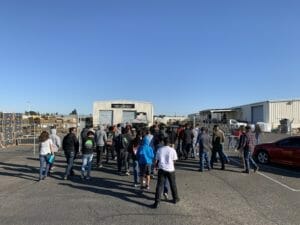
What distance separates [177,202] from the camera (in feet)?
35.8

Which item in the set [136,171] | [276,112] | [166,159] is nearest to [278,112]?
[276,112]

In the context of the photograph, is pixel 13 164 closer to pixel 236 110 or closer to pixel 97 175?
pixel 97 175

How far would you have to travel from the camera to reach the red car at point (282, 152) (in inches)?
714

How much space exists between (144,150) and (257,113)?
64.2m

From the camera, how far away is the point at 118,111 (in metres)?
42.4

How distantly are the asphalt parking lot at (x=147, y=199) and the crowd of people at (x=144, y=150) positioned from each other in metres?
0.43

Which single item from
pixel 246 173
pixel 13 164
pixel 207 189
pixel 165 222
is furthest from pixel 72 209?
pixel 13 164

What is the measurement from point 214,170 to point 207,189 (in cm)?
445

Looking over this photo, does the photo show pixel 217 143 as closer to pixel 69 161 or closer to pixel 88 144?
pixel 88 144

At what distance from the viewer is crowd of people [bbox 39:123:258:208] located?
10.9m

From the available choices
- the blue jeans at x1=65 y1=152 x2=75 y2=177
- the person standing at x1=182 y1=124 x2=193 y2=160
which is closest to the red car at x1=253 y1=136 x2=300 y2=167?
the person standing at x1=182 y1=124 x2=193 y2=160

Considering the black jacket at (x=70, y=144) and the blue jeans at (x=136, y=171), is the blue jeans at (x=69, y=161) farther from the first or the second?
the blue jeans at (x=136, y=171)

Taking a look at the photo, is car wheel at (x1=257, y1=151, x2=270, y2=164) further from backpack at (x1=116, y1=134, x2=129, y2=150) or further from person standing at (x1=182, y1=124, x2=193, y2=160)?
backpack at (x1=116, y1=134, x2=129, y2=150)

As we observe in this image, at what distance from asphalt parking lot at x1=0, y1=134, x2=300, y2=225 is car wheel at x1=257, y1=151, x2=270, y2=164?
2.49 meters
